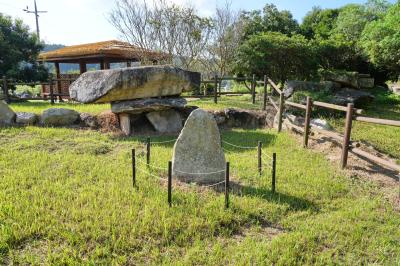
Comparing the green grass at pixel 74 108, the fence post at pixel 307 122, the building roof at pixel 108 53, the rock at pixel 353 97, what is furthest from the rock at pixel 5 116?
the rock at pixel 353 97

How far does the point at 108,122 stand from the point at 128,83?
1.72 meters

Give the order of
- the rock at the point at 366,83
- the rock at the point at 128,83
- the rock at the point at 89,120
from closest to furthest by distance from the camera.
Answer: the rock at the point at 128,83 → the rock at the point at 89,120 → the rock at the point at 366,83

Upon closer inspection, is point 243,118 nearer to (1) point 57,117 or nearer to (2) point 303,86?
(2) point 303,86

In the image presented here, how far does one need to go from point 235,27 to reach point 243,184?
17236 millimetres

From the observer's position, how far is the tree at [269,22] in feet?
65.0

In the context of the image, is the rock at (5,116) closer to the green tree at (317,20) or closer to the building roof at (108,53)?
the building roof at (108,53)

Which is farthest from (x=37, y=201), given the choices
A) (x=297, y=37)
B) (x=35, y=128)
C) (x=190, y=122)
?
(x=297, y=37)

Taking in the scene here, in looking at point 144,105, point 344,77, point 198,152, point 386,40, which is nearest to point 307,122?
point 198,152

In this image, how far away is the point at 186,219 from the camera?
13.5 feet

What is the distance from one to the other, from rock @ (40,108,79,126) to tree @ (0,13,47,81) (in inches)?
306

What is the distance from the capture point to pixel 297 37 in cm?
1458

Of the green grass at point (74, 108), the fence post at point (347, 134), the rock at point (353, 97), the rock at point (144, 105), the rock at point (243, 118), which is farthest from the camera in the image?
the rock at point (353, 97)

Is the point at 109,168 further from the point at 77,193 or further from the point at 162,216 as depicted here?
the point at 162,216

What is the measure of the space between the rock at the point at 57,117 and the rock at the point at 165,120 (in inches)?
91.0
